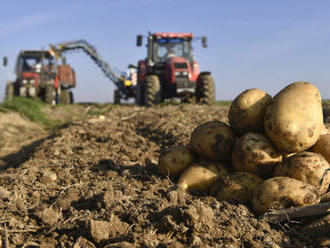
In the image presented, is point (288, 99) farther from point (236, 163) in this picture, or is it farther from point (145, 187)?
point (145, 187)

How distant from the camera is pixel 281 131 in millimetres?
2879

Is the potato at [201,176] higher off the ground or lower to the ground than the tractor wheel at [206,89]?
lower

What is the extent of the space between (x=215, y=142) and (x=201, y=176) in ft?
1.07

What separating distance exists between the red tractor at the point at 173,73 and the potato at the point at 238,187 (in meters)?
8.93

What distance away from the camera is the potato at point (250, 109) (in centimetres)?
317

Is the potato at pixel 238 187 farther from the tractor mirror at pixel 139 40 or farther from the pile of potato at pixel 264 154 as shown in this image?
the tractor mirror at pixel 139 40

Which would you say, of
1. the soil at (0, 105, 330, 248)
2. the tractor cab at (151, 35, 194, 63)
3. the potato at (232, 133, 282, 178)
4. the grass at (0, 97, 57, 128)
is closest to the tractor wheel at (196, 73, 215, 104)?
the tractor cab at (151, 35, 194, 63)

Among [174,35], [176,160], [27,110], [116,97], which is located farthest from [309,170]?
[116,97]

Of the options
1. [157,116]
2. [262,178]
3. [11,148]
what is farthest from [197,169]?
[11,148]

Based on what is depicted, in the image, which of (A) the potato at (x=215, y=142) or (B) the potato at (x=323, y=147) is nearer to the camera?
(B) the potato at (x=323, y=147)

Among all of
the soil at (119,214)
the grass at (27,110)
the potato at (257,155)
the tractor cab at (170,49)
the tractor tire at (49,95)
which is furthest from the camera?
the tractor tire at (49,95)

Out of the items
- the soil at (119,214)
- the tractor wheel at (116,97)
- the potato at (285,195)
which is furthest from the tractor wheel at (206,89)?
the potato at (285,195)

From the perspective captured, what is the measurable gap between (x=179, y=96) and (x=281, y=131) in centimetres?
960

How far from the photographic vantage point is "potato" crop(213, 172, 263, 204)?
2.84 m
